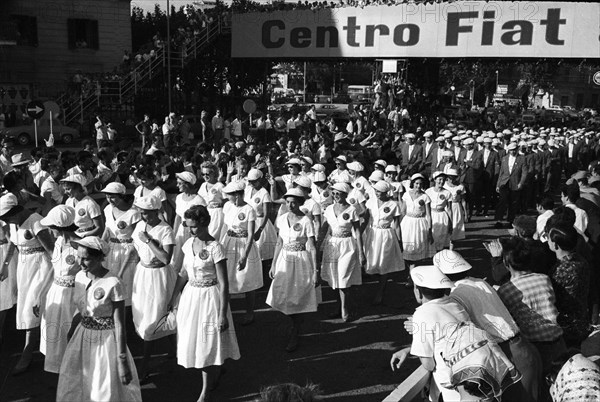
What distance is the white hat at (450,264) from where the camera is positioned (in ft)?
14.4

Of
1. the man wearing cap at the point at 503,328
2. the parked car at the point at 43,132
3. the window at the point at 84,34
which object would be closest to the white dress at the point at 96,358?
the man wearing cap at the point at 503,328

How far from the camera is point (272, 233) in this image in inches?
359

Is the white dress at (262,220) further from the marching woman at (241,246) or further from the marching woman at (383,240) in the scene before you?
the marching woman at (383,240)

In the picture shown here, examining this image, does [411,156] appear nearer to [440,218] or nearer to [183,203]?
[440,218]

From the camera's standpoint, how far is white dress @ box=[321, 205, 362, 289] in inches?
303

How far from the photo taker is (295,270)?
7.11m

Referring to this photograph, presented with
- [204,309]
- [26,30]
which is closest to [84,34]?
[26,30]

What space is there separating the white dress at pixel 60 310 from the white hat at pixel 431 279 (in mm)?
3185

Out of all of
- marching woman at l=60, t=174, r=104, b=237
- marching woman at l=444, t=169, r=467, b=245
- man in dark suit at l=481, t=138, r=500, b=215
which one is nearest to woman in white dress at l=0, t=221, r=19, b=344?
marching woman at l=60, t=174, r=104, b=237

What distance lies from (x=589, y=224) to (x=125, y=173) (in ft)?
22.3

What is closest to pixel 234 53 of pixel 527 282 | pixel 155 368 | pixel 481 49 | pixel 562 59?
pixel 481 49

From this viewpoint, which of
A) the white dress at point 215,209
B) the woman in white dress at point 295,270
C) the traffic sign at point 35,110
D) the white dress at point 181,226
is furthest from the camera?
the traffic sign at point 35,110

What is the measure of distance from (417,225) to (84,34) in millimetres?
32666

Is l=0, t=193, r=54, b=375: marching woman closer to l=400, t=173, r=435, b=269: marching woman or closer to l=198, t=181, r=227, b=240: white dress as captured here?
l=198, t=181, r=227, b=240: white dress
